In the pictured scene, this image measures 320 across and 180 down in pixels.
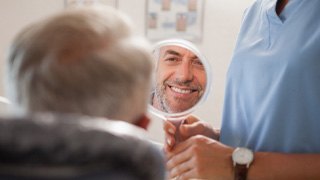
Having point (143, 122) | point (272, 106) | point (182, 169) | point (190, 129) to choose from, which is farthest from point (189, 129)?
point (143, 122)

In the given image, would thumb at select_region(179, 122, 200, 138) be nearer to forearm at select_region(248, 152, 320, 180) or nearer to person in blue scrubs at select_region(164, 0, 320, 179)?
person in blue scrubs at select_region(164, 0, 320, 179)

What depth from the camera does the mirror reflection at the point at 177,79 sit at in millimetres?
981

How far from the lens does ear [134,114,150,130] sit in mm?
501

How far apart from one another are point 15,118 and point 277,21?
0.70 meters

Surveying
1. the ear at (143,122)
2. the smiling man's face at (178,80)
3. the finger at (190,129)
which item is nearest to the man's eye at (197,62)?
the smiling man's face at (178,80)

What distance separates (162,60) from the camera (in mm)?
1000

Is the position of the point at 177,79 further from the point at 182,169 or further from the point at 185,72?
the point at 182,169

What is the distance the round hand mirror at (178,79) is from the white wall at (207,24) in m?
1.14

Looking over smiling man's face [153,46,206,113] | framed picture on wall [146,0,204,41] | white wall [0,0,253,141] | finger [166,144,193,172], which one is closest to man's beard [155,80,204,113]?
smiling man's face [153,46,206,113]

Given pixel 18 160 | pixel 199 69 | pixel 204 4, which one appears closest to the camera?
pixel 18 160

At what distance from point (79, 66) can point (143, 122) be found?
0.13 m

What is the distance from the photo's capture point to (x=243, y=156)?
2.89ft

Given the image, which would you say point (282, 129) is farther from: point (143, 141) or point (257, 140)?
point (143, 141)

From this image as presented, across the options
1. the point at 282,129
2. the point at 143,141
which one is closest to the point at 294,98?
the point at 282,129
